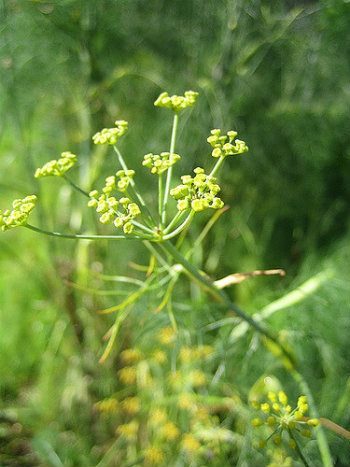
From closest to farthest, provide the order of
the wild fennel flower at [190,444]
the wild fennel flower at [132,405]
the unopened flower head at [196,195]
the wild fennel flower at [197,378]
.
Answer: the unopened flower head at [196,195]
the wild fennel flower at [190,444]
the wild fennel flower at [197,378]
the wild fennel flower at [132,405]

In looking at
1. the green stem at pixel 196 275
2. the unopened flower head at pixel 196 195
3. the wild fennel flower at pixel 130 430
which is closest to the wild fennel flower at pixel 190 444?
the wild fennel flower at pixel 130 430

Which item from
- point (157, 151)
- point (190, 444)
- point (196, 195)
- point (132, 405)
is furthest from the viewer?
point (157, 151)

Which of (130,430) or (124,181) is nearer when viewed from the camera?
(124,181)

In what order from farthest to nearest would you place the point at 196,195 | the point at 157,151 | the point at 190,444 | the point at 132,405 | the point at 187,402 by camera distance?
1. the point at 157,151
2. the point at 132,405
3. the point at 187,402
4. the point at 190,444
5. the point at 196,195

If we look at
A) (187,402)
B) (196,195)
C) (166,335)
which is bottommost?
(187,402)

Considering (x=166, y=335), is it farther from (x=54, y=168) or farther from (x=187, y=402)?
(x=54, y=168)

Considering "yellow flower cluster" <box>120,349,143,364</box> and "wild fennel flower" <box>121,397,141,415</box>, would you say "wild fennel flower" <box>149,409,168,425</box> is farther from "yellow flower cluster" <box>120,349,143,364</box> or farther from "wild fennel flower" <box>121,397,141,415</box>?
"yellow flower cluster" <box>120,349,143,364</box>

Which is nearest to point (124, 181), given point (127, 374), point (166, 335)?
point (166, 335)

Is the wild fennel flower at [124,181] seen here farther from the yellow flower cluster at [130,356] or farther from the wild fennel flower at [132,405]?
the wild fennel flower at [132,405]

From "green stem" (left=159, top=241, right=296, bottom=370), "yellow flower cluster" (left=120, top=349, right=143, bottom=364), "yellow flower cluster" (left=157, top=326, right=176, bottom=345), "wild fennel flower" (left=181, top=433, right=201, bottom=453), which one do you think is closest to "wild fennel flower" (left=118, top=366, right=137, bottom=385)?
"yellow flower cluster" (left=120, top=349, right=143, bottom=364)
